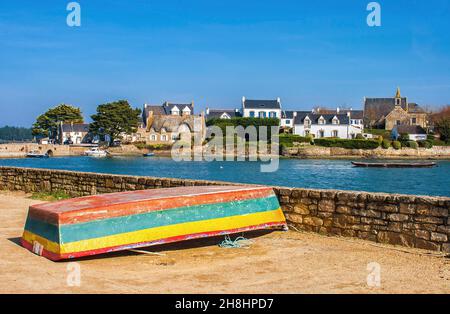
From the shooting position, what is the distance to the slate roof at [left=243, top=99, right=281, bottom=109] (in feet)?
363

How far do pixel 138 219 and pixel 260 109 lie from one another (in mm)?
103884

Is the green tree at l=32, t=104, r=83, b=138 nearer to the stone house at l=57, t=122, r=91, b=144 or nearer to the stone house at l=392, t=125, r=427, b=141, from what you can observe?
the stone house at l=57, t=122, r=91, b=144

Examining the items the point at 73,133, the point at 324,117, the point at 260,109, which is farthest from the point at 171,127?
the point at 324,117

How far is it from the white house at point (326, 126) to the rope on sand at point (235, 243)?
97705mm

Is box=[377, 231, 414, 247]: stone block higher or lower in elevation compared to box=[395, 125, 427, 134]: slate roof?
lower

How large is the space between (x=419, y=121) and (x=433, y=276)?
4415 inches

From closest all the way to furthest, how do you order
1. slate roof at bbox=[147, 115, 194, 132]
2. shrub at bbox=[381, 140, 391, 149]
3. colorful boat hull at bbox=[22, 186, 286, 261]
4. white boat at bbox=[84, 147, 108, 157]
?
colorful boat hull at bbox=[22, 186, 286, 261] < shrub at bbox=[381, 140, 391, 149] < white boat at bbox=[84, 147, 108, 157] < slate roof at bbox=[147, 115, 194, 132]

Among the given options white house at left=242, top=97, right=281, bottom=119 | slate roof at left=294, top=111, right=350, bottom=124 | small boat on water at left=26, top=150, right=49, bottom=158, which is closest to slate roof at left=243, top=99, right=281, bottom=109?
white house at left=242, top=97, right=281, bottom=119

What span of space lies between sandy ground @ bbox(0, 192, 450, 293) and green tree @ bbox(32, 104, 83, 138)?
402 ft

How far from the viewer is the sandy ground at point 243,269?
6160 millimetres

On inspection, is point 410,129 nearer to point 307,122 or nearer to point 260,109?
point 307,122

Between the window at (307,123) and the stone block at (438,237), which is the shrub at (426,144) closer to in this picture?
the window at (307,123)
